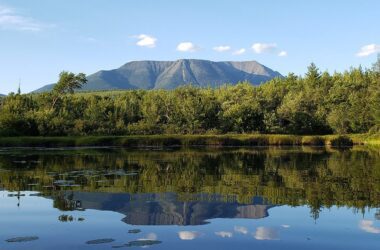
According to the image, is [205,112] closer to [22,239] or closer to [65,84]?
[65,84]

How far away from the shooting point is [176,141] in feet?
279

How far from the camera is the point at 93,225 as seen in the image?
15492mm

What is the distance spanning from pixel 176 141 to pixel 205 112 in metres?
26.7

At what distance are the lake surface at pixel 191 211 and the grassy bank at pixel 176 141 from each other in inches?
1924

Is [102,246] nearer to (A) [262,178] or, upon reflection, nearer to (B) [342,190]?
(B) [342,190]

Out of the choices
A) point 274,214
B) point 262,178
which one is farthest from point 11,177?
point 274,214

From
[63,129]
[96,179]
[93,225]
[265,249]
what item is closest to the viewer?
[265,249]

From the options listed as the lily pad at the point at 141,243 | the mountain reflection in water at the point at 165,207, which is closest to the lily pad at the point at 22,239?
the lily pad at the point at 141,243

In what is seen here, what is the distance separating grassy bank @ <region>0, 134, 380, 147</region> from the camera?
254 feet

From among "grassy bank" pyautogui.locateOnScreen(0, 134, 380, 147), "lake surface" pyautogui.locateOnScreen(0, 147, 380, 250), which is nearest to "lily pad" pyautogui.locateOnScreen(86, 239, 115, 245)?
"lake surface" pyautogui.locateOnScreen(0, 147, 380, 250)

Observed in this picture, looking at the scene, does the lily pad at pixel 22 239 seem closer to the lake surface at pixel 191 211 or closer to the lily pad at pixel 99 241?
the lake surface at pixel 191 211

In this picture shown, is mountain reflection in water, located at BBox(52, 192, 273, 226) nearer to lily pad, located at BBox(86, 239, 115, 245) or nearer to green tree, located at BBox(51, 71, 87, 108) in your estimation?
lily pad, located at BBox(86, 239, 115, 245)

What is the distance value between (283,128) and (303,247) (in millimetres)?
102997

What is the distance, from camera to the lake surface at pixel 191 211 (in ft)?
43.8
